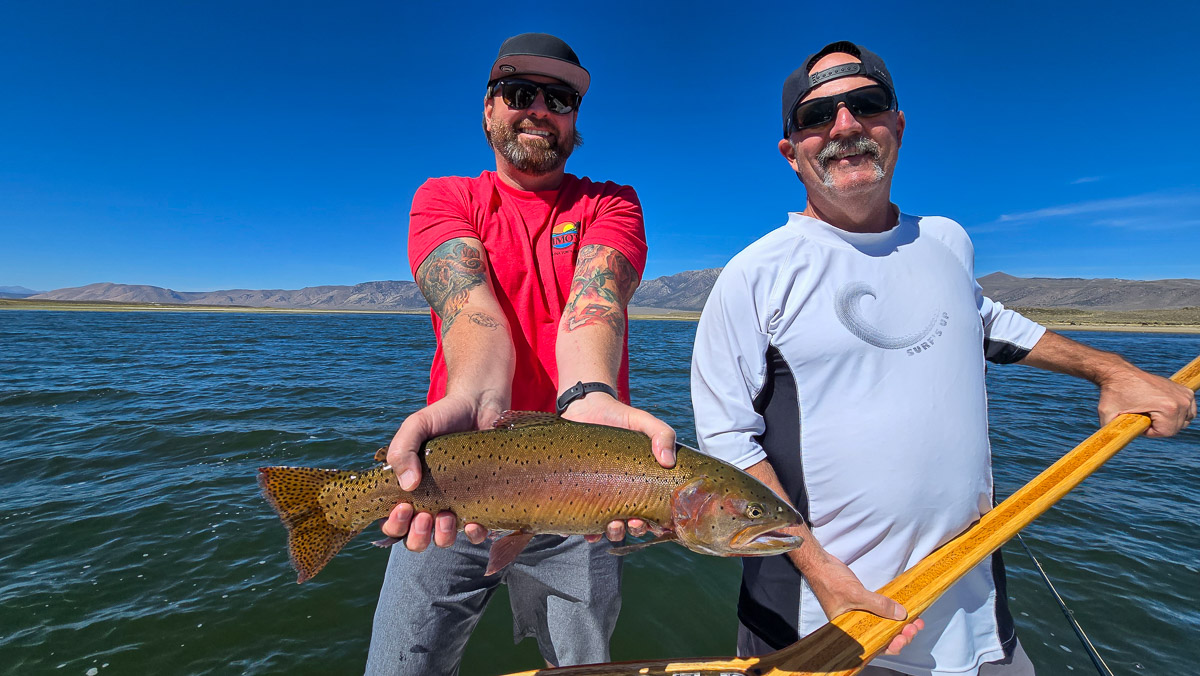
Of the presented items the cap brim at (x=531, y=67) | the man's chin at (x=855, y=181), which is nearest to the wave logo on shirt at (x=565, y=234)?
the cap brim at (x=531, y=67)

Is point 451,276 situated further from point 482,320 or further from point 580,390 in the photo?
point 580,390

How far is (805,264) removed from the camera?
9.18 ft

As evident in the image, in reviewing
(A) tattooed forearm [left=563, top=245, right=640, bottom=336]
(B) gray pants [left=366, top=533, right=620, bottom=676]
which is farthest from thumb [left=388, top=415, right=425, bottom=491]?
(A) tattooed forearm [left=563, top=245, right=640, bottom=336]

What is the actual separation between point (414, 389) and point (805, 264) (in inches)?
761

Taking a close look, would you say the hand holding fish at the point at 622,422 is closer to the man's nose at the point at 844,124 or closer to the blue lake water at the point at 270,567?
the man's nose at the point at 844,124

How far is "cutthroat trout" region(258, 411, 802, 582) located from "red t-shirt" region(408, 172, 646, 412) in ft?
2.02

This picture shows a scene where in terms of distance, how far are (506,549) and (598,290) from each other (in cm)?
151

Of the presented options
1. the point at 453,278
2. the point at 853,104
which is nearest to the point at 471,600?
the point at 453,278

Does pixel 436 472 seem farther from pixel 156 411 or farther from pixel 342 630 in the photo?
pixel 156 411

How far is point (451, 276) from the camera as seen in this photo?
3.08 m

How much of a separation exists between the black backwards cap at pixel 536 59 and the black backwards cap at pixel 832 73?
1.35 meters

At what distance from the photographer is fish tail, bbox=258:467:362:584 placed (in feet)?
8.52

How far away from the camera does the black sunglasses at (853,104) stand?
9.98ft

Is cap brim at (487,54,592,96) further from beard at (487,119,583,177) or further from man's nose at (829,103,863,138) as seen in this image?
man's nose at (829,103,863,138)
